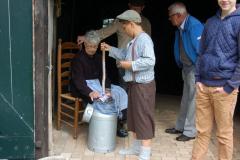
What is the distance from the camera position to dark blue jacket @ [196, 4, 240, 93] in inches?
137

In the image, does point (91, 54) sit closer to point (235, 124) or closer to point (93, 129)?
point (93, 129)

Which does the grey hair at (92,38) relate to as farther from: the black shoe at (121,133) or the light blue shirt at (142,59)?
the black shoe at (121,133)

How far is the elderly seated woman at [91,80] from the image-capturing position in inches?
182

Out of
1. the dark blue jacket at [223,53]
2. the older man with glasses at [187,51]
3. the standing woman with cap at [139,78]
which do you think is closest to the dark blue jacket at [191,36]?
the older man with glasses at [187,51]

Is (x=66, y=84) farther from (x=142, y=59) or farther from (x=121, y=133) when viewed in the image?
(x=142, y=59)

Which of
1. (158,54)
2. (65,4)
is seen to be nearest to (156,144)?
(65,4)

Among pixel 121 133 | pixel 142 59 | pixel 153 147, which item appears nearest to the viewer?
pixel 142 59

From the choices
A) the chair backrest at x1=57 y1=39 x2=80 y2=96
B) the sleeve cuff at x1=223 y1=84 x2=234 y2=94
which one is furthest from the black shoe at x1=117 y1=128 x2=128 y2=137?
the sleeve cuff at x1=223 y1=84 x2=234 y2=94

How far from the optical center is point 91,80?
482 centimetres

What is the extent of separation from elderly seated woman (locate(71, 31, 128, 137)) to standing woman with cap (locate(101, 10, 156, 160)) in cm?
40

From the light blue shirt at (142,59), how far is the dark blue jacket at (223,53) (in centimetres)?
54

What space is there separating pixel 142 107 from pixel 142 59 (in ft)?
1.61

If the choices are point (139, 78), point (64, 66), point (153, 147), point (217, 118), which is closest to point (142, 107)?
point (139, 78)

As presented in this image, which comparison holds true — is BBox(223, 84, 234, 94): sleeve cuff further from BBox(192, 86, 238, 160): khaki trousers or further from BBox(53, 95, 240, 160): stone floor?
BBox(53, 95, 240, 160): stone floor
